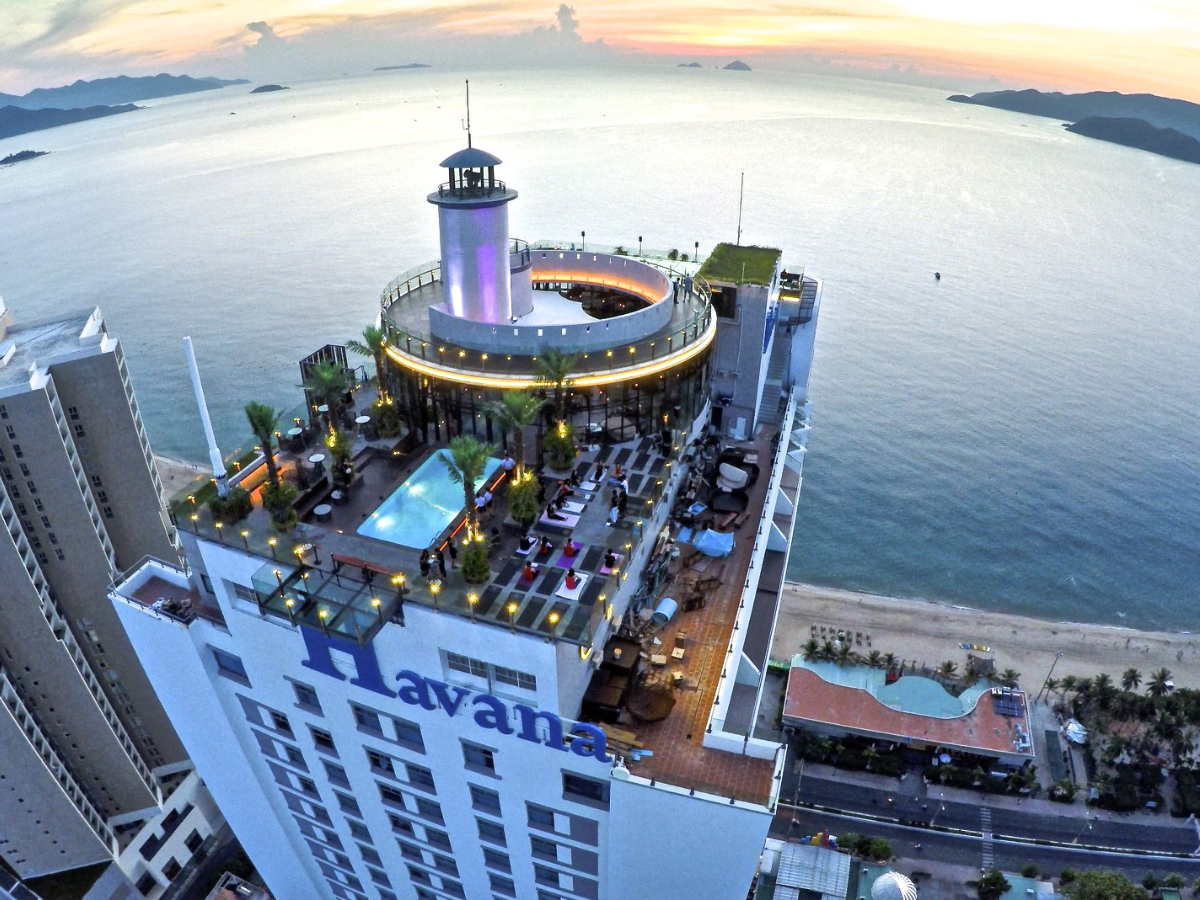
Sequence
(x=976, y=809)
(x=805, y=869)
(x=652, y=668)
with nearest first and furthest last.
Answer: (x=652, y=668) < (x=805, y=869) < (x=976, y=809)

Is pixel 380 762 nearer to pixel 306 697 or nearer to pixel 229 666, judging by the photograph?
pixel 306 697

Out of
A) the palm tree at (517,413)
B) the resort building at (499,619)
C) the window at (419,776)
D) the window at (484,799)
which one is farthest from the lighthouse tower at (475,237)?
the window at (484,799)

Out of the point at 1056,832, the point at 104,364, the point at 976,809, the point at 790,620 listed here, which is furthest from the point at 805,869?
the point at 104,364

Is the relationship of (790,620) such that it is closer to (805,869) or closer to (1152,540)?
(805,869)

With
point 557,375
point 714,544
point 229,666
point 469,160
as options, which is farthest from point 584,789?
point 469,160

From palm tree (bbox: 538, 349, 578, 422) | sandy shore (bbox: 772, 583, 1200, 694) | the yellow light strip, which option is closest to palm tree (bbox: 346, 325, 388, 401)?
the yellow light strip

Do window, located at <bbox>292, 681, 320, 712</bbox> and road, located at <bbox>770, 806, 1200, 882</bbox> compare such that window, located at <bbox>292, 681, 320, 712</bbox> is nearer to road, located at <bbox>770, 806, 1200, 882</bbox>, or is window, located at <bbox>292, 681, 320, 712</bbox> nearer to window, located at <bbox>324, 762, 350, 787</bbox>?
window, located at <bbox>324, 762, 350, 787</bbox>
